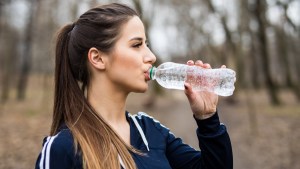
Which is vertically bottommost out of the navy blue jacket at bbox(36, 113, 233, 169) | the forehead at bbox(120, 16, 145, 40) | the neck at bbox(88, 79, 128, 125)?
the navy blue jacket at bbox(36, 113, 233, 169)

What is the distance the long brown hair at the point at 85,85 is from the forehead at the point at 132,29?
2 centimetres

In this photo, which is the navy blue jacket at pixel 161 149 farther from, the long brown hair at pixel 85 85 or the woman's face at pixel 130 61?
the woman's face at pixel 130 61

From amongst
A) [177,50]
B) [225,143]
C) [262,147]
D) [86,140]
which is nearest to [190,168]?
[225,143]

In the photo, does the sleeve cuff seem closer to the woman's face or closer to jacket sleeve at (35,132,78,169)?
the woman's face

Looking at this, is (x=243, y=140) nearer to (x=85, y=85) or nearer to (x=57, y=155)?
(x=85, y=85)

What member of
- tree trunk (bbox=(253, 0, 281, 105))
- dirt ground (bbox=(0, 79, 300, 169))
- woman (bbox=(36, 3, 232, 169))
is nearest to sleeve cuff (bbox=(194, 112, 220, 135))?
woman (bbox=(36, 3, 232, 169))

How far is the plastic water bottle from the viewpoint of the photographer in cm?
256

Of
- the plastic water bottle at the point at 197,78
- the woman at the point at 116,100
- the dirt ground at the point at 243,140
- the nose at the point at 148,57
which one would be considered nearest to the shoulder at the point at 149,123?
the woman at the point at 116,100

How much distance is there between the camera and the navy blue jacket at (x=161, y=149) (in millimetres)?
1969

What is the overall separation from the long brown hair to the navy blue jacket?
0.07 metres

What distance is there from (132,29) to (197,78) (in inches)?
22.3

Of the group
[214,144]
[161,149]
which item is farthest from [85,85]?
[214,144]

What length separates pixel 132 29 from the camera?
2.32 metres

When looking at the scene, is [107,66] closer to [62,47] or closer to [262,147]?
[62,47]
